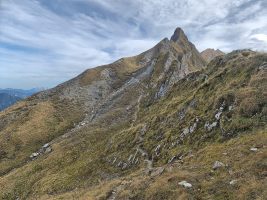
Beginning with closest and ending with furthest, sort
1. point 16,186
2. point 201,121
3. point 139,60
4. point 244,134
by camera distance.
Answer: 1. point 244,134
2. point 201,121
3. point 16,186
4. point 139,60

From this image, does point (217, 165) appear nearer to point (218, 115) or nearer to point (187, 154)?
point (187, 154)

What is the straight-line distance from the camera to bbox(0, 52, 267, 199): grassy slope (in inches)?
1079

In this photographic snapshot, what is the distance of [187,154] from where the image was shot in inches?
1593

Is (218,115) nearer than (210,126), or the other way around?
(210,126)

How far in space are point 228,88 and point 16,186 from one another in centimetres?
4649

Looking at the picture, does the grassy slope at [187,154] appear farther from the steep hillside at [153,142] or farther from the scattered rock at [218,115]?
the scattered rock at [218,115]

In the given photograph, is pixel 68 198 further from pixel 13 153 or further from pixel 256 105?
pixel 13 153

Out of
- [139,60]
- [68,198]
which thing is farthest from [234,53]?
[139,60]

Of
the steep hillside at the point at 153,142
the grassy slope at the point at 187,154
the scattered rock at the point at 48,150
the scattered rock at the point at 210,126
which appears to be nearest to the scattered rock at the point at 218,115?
the steep hillside at the point at 153,142

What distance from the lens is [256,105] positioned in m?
39.3

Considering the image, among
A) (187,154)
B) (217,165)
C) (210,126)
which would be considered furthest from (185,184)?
(210,126)

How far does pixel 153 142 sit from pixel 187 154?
1399cm

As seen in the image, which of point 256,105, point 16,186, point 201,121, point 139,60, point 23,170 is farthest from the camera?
point 139,60

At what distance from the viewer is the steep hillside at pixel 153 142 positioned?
29.0 metres
